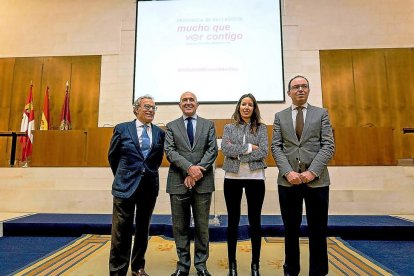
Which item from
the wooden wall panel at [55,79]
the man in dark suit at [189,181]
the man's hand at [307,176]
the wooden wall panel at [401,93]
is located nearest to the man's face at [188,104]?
the man in dark suit at [189,181]

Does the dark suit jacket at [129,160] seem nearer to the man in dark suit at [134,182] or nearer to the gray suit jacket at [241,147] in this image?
the man in dark suit at [134,182]

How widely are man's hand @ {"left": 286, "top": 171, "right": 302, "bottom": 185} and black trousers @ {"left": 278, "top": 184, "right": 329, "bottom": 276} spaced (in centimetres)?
9

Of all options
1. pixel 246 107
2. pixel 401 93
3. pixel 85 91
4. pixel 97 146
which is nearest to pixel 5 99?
pixel 85 91

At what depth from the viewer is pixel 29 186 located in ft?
16.2

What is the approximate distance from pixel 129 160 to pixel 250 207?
3.20 feet

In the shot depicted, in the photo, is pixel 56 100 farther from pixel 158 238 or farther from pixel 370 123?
pixel 370 123

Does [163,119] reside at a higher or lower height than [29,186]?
higher

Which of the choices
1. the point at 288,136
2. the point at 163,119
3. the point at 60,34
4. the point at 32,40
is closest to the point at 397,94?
the point at 163,119

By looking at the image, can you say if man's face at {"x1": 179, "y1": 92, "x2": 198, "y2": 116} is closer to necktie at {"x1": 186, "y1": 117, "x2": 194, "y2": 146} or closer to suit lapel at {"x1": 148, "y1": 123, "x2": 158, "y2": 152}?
necktie at {"x1": 186, "y1": 117, "x2": 194, "y2": 146}

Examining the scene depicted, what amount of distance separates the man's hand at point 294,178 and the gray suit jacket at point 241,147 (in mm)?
228

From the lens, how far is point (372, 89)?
652 cm

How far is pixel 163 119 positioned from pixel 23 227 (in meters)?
3.57

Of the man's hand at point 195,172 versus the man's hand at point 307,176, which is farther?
the man's hand at point 195,172

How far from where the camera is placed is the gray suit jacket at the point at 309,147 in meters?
2.07
